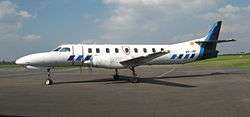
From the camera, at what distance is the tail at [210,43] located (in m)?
29.6

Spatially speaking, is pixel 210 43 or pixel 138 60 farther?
pixel 210 43

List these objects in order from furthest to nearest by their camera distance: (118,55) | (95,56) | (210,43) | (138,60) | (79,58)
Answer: (210,43), (118,55), (95,56), (79,58), (138,60)

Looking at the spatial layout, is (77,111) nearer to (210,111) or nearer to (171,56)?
(210,111)

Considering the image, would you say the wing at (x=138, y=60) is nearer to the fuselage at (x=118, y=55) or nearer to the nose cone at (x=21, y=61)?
the fuselage at (x=118, y=55)

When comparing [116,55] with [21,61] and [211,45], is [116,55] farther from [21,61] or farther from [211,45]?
[211,45]

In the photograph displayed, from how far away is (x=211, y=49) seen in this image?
30.0 meters

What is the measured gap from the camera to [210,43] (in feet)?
97.6

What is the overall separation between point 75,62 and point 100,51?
2.05m

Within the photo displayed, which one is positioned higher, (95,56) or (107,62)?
(95,56)

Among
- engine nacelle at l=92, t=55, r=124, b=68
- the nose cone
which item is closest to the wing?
engine nacelle at l=92, t=55, r=124, b=68

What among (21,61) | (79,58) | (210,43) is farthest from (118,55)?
(210,43)

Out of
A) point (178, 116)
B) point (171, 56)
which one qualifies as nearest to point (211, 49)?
point (171, 56)

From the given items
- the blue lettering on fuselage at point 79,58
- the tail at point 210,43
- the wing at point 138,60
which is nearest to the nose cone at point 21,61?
the blue lettering on fuselage at point 79,58

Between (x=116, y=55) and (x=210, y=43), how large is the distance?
901 cm
